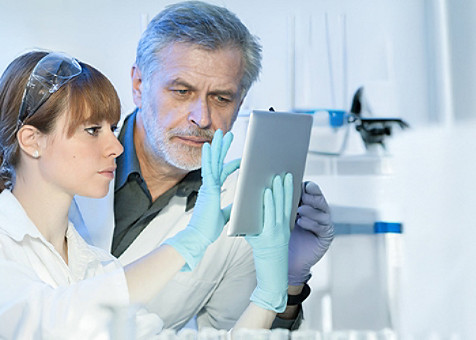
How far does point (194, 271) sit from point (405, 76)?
2.64 ft

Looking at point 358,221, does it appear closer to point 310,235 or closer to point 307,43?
point 310,235

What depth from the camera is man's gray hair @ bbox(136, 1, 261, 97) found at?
1.45 metres

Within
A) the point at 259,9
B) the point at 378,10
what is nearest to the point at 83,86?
the point at 259,9

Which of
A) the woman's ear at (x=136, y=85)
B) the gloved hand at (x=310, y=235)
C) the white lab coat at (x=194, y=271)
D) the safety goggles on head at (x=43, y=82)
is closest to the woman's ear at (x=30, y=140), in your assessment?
the safety goggles on head at (x=43, y=82)

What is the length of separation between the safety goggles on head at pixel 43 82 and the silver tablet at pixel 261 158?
0.41m

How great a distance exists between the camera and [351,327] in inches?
61.2

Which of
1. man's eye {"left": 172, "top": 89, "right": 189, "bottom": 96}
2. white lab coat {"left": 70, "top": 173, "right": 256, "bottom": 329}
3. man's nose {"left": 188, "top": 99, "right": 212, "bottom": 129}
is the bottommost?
white lab coat {"left": 70, "top": 173, "right": 256, "bottom": 329}

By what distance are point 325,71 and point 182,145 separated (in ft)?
1.54

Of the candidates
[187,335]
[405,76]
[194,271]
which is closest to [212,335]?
[187,335]

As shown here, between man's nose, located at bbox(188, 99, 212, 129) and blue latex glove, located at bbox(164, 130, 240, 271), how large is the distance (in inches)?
6.6

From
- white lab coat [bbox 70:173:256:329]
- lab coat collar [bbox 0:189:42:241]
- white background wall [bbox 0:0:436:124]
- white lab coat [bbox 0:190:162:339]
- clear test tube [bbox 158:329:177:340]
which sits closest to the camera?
white lab coat [bbox 0:190:162:339]

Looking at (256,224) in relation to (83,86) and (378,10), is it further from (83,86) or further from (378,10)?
(378,10)

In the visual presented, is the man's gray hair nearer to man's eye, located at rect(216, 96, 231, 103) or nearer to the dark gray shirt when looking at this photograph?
man's eye, located at rect(216, 96, 231, 103)

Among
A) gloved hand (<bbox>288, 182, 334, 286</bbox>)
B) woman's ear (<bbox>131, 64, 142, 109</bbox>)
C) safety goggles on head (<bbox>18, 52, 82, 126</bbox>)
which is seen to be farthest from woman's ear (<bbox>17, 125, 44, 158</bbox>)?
gloved hand (<bbox>288, 182, 334, 286</bbox>)
